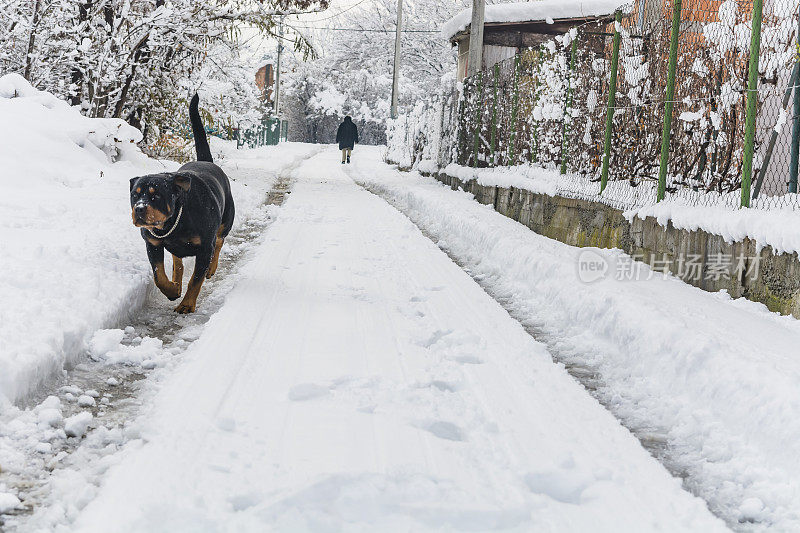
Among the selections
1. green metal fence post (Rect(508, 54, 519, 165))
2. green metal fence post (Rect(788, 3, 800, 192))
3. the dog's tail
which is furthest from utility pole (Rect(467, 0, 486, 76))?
green metal fence post (Rect(788, 3, 800, 192))

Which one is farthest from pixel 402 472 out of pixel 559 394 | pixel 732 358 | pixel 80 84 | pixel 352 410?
pixel 80 84

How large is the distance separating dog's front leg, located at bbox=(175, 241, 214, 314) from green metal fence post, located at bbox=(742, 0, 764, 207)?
3.90m

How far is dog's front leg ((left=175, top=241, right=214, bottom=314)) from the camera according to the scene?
4969 mm

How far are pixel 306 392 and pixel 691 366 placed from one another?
190 cm

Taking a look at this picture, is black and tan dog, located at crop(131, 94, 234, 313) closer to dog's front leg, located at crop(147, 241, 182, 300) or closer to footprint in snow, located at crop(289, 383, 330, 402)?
dog's front leg, located at crop(147, 241, 182, 300)

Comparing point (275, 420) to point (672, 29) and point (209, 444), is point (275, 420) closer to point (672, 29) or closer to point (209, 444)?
point (209, 444)

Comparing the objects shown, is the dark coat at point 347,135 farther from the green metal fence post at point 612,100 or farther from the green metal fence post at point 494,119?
the green metal fence post at point 612,100

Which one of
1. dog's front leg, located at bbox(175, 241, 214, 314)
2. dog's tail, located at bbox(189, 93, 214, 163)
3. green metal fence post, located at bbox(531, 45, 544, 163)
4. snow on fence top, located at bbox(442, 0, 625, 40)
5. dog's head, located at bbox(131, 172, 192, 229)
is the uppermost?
snow on fence top, located at bbox(442, 0, 625, 40)

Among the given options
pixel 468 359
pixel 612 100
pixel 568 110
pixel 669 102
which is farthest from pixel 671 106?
pixel 468 359

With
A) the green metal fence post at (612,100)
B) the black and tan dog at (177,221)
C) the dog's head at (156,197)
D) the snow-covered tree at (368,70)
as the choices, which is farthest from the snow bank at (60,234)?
the snow-covered tree at (368,70)

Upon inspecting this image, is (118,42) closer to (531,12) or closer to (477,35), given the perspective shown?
(477,35)

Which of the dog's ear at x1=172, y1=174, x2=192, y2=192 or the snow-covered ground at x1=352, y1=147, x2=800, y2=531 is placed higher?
the dog's ear at x1=172, y1=174, x2=192, y2=192

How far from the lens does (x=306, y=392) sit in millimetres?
3406

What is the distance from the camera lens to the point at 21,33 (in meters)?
12.1
